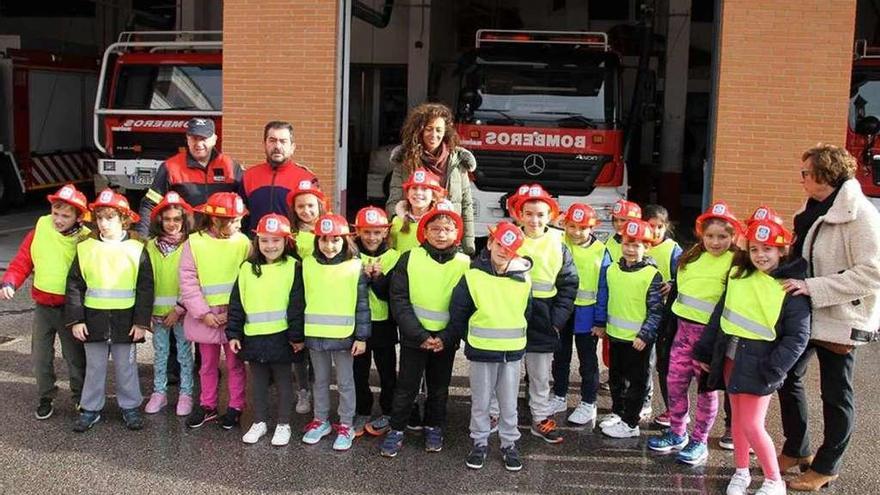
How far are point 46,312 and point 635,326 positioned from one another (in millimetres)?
3472

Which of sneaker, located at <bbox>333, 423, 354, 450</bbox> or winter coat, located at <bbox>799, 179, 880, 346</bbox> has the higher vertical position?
winter coat, located at <bbox>799, 179, 880, 346</bbox>

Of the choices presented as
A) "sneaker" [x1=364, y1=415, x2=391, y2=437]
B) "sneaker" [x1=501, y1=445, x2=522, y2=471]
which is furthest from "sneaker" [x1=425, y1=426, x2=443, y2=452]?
"sneaker" [x1=501, y1=445, x2=522, y2=471]

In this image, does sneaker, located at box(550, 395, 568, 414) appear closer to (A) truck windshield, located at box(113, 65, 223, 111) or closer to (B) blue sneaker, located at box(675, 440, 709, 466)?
(B) blue sneaker, located at box(675, 440, 709, 466)

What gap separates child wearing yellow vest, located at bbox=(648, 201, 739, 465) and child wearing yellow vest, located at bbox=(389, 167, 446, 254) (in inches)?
56.7

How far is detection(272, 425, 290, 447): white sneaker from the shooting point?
480 cm

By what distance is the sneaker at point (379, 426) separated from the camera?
197 inches

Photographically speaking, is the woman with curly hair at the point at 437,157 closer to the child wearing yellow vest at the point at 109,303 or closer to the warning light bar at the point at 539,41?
the child wearing yellow vest at the point at 109,303

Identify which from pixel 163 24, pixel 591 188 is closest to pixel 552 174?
pixel 591 188

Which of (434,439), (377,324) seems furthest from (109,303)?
(434,439)

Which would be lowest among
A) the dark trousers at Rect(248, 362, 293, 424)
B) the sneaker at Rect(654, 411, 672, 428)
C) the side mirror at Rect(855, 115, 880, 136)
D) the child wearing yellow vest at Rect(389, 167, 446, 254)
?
the sneaker at Rect(654, 411, 672, 428)

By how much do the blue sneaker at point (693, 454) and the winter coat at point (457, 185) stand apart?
1.73m

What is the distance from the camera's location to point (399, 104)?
1839 cm

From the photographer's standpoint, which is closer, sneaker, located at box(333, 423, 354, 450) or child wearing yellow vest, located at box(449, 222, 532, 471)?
child wearing yellow vest, located at box(449, 222, 532, 471)

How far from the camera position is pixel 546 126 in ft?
32.1
